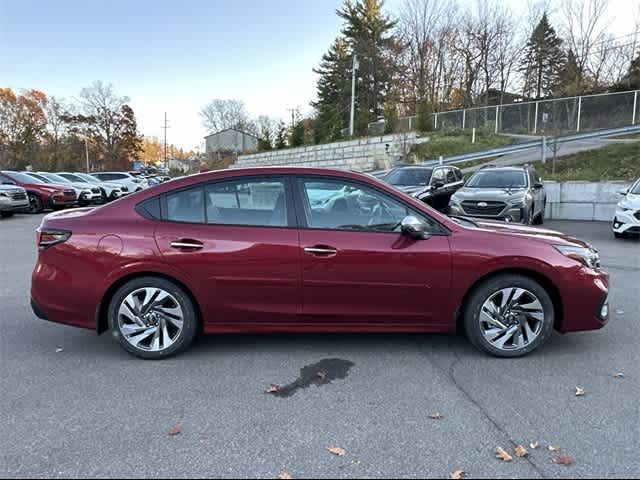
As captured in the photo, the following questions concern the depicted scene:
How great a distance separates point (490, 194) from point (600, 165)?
868cm

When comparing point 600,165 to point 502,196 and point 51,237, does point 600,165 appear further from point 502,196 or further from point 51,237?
point 51,237

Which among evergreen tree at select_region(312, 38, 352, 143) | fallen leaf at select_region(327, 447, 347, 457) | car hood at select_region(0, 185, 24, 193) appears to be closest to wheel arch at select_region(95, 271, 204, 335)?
fallen leaf at select_region(327, 447, 347, 457)

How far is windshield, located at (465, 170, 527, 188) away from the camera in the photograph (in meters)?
11.1

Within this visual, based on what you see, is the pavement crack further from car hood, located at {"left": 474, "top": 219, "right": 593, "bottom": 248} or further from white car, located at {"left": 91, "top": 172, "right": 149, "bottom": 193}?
white car, located at {"left": 91, "top": 172, "right": 149, "bottom": 193}

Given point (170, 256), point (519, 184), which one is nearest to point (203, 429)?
point (170, 256)

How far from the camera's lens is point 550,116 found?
29.3m

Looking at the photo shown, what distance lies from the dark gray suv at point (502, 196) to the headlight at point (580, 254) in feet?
19.9

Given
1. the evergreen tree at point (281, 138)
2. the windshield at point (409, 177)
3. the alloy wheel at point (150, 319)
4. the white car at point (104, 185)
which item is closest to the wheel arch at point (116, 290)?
the alloy wheel at point (150, 319)

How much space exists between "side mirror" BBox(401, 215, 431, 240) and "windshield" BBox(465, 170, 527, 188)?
8208 mm

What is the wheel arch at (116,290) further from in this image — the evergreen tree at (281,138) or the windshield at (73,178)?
the evergreen tree at (281,138)

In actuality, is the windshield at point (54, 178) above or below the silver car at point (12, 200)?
above

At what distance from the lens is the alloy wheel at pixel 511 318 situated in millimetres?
3883

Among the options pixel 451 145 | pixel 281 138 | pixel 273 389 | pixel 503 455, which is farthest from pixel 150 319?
pixel 281 138

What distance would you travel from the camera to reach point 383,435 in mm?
2803
